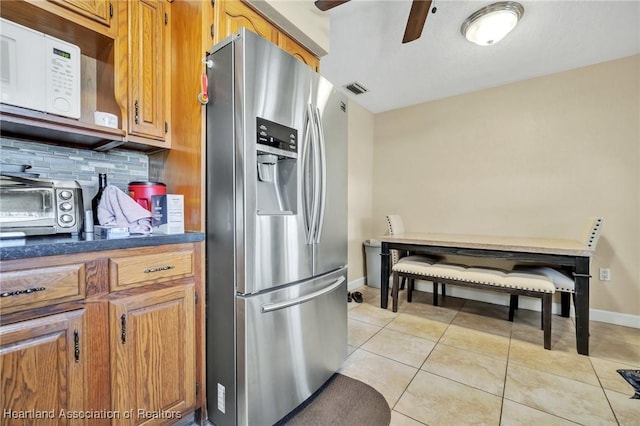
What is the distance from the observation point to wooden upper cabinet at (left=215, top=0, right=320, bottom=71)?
138 centimetres

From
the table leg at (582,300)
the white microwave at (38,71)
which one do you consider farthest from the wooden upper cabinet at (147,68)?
the table leg at (582,300)

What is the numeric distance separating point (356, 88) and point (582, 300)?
294 centimetres

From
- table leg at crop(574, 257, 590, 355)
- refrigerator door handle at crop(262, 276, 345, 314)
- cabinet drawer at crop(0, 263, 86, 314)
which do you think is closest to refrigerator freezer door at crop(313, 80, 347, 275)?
refrigerator door handle at crop(262, 276, 345, 314)

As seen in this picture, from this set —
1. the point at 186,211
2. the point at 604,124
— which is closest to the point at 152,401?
the point at 186,211

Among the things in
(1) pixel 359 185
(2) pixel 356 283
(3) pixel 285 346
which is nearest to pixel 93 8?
(3) pixel 285 346

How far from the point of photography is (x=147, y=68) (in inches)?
56.7

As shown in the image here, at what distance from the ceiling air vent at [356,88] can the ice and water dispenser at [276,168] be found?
208 cm

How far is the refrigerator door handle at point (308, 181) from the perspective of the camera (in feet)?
4.87

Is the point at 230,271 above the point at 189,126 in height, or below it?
below

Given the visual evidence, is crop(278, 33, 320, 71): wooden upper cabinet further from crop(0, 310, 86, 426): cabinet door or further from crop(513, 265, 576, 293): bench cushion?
crop(513, 265, 576, 293): bench cushion

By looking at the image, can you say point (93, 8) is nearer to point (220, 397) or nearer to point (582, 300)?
point (220, 397)

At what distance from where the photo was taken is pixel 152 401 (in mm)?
1185

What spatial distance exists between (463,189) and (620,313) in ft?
6.11

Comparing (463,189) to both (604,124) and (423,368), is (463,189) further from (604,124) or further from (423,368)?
(423,368)
